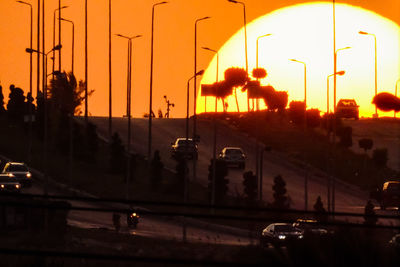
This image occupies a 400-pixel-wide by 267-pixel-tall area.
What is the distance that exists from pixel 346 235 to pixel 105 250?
30.0 m

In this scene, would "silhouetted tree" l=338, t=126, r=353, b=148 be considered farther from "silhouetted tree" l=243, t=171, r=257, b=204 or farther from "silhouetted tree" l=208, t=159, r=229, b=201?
"silhouetted tree" l=243, t=171, r=257, b=204

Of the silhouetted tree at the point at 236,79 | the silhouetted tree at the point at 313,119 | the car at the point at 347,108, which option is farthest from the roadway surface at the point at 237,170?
the silhouetted tree at the point at 236,79

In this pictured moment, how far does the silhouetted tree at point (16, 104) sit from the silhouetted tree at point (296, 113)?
158 feet

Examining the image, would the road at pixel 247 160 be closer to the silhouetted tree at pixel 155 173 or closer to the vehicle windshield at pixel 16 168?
the silhouetted tree at pixel 155 173

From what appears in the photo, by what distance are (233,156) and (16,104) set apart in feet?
63.0

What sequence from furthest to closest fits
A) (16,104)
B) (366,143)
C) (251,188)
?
(366,143)
(16,104)
(251,188)

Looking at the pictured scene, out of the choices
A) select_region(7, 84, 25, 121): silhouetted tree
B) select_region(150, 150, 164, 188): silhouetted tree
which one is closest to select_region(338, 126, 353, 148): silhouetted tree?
select_region(7, 84, 25, 121): silhouetted tree

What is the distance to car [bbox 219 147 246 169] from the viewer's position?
11388 cm

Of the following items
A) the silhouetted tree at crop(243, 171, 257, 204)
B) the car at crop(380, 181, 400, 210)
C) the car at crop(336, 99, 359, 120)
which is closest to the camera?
the silhouetted tree at crop(243, 171, 257, 204)

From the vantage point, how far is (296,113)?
163750 mm

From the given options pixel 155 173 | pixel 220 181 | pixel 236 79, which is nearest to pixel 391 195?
pixel 220 181

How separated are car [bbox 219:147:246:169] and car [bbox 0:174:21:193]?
127ft

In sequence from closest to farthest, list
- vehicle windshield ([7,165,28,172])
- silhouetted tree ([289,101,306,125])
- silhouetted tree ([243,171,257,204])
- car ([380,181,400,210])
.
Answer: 1. vehicle windshield ([7,165,28,172])
2. silhouetted tree ([243,171,257,204])
3. car ([380,181,400,210])
4. silhouetted tree ([289,101,306,125])

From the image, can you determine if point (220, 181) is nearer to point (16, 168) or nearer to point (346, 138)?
point (16, 168)
